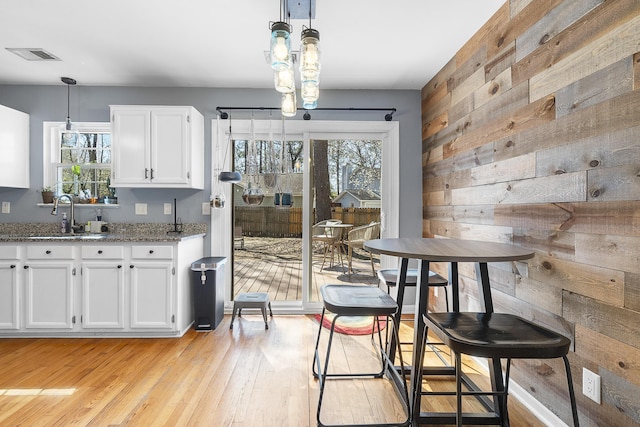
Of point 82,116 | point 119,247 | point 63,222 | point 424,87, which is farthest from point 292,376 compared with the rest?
point 82,116

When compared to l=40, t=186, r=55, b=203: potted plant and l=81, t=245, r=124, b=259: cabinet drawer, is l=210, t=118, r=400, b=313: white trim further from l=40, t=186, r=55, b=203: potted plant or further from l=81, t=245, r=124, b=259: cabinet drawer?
l=40, t=186, r=55, b=203: potted plant

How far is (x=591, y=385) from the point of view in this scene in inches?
62.3

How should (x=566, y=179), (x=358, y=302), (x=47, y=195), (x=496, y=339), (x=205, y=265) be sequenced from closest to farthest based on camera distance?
1. (x=496, y=339)
2. (x=566, y=179)
3. (x=358, y=302)
4. (x=205, y=265)
5. (x=47, y=195)

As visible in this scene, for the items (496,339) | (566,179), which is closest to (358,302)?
(496,339)

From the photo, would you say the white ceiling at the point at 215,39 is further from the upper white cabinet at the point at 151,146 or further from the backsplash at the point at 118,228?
the backsplash at the point at 118,228

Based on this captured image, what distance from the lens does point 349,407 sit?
2012 mm

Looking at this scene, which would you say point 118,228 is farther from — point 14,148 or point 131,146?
point 14,148

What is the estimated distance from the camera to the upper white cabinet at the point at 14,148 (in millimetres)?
3377

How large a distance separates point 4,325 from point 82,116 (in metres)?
2.12

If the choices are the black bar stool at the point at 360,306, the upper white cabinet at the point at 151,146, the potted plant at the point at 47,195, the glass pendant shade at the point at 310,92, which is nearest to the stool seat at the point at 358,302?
the black bar stool at the point at 360,306

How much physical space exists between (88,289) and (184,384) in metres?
1.42

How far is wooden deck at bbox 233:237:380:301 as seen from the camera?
3891mm

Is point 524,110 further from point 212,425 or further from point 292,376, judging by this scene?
point 212,425

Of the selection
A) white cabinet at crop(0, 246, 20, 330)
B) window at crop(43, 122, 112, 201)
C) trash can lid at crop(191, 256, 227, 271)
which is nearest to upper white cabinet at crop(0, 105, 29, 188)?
window at crop(43, 122, 112, 201)
